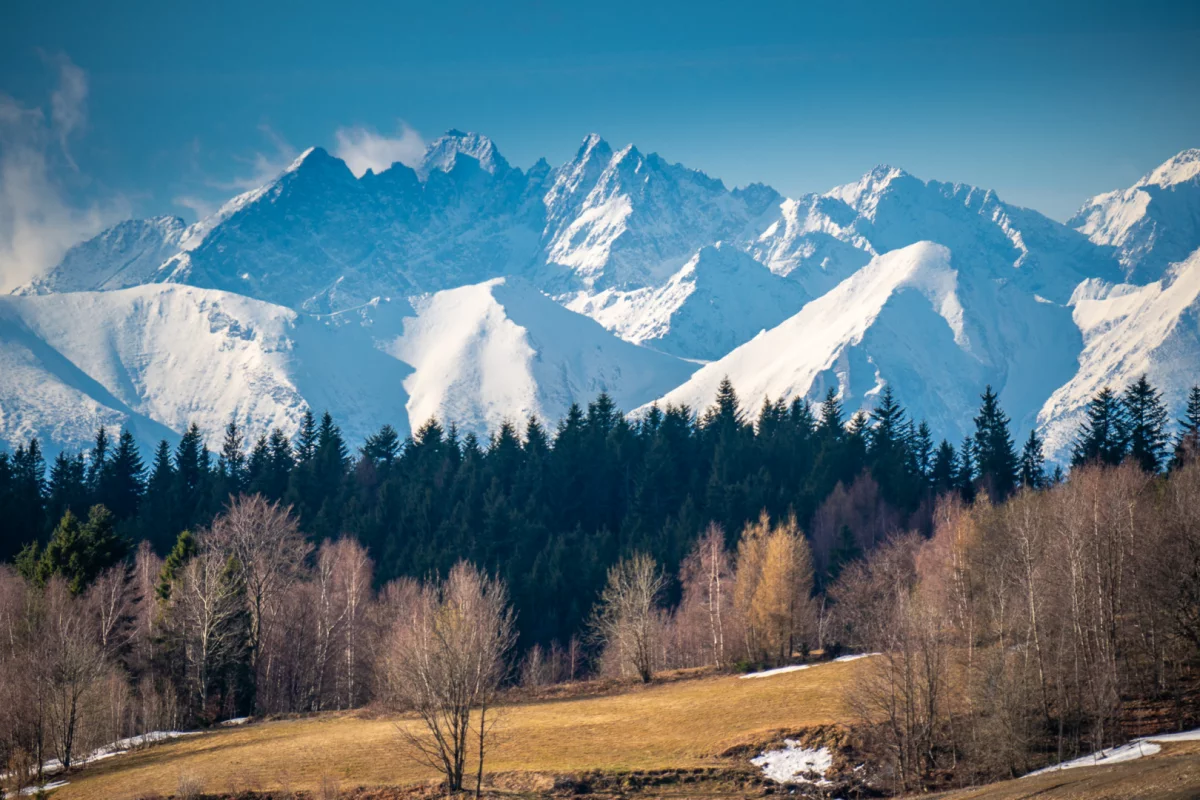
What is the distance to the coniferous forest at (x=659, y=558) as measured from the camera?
160 ft

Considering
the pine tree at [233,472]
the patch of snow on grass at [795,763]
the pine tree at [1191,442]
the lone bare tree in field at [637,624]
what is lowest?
the patch of snow on grass at [795,763]

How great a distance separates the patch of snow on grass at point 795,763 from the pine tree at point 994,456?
63954mm

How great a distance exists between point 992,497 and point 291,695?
2611 inches

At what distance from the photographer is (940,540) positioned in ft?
253

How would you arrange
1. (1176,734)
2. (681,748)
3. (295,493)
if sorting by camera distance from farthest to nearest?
1. (295,493)
2. (681,748)
3. (1176,734)

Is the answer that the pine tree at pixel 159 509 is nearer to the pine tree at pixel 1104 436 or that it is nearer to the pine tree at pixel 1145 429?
the pine tree at pixel 1104 436

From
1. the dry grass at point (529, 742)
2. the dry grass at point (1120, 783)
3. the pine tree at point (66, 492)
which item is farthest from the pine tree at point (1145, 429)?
the pine tree at point (66, 492)

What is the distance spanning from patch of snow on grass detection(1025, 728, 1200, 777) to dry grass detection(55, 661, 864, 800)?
9698 millimetres

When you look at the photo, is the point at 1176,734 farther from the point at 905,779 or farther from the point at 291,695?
the point at 291,695

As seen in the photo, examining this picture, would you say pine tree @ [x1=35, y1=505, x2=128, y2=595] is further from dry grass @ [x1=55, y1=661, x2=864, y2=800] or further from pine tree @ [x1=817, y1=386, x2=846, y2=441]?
pine tree @ [x1=817, y1=386, x2=846, y2=441]

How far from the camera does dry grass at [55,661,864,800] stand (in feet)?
152

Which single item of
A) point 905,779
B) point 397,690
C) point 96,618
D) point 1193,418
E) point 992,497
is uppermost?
point 1193,418

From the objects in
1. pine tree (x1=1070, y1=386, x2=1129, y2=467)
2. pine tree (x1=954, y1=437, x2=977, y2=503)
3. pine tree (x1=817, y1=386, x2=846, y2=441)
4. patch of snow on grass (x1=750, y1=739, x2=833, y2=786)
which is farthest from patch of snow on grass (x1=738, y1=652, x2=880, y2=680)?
pine tree (x1=817, y1=386, x2=846, y2=441)

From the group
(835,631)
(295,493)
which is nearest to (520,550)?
(295,493)
